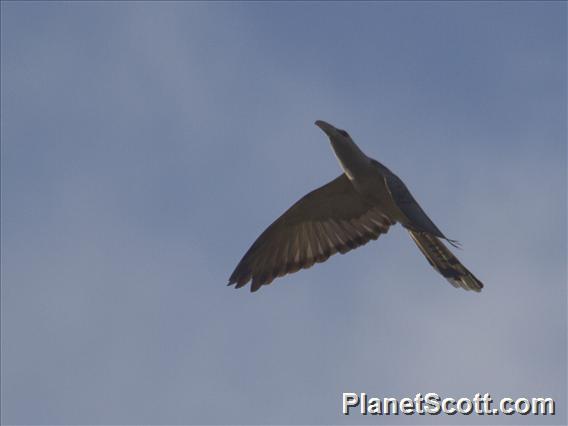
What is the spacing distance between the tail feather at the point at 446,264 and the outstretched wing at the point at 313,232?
2.34 feet

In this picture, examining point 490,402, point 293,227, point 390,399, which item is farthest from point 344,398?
point 293,227

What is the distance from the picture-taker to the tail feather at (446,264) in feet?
40.0

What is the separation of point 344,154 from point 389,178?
0.62 m

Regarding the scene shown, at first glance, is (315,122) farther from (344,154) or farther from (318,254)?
(318,254)

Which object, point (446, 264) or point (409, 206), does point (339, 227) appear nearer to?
point (446, 264)

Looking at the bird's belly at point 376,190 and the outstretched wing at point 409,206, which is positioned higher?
the bird's belly at point 376,190

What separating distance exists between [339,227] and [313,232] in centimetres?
36

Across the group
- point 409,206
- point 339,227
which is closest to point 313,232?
point 339,227

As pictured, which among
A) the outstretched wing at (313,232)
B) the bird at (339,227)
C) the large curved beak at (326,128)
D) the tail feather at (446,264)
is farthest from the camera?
the outstretched wing at (313,232)

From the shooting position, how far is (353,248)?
12.8 m

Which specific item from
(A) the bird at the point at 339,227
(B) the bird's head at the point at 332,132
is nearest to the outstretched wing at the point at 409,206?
(A) the bird at the point at 339,227

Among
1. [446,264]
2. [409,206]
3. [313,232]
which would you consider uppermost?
[313,232]

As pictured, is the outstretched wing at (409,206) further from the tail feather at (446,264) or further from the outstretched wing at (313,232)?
the outstretched wing at (313,232)

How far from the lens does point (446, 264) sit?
12.3 meters
